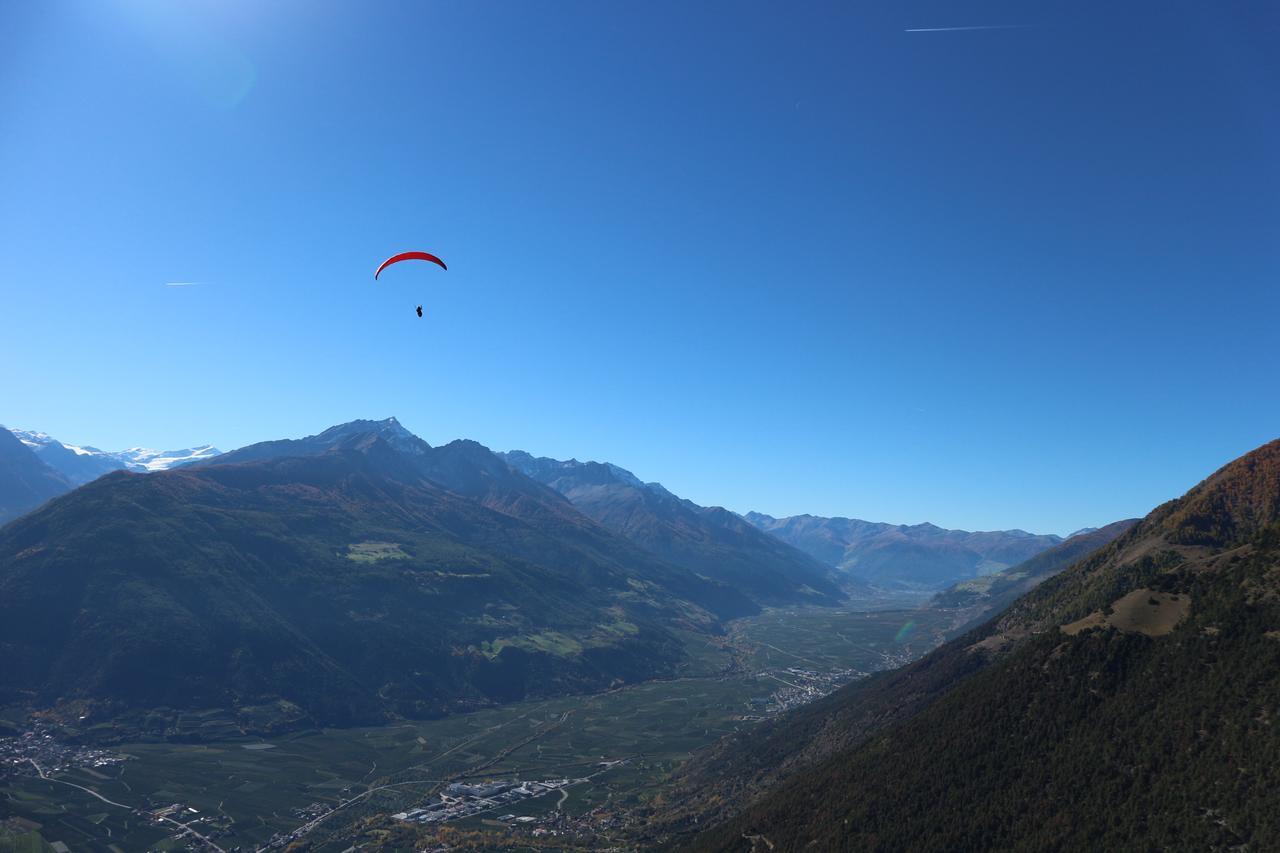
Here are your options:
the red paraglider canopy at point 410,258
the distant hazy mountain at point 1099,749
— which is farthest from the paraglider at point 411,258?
the distant hazy mountain at point 1099,749

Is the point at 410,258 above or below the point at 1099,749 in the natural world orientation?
above

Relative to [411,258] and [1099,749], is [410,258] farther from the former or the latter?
[1099,749]

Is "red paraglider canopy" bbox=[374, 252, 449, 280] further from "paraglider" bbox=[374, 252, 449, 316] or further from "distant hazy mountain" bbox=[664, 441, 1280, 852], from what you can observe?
"distant hazy mountain" bbox=[664, 441, 1280, 852]

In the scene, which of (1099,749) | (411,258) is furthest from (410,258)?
(1099,749)

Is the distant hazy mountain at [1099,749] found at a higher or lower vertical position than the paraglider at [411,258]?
lower

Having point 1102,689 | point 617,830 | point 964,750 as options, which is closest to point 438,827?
point 617,830

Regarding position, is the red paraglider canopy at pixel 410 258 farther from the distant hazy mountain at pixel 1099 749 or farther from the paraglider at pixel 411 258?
the distant hazy mountain at pixel 1099 749

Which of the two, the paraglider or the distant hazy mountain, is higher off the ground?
the paraglider

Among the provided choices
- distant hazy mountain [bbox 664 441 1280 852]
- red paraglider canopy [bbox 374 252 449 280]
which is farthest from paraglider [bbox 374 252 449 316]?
distant hazy mountain [bbox 664 441 1280 852]
